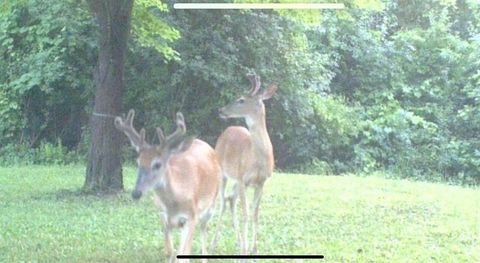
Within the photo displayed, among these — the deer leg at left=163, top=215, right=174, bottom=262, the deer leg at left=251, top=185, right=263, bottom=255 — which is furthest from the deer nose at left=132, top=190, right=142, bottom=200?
the deer leg at left=251, top=185, right=263, bottom=255

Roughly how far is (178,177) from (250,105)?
0.69 meters

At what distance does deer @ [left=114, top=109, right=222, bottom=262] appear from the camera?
10.8 feet

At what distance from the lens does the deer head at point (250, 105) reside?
4098mm

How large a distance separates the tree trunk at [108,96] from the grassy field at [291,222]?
0.61 ft

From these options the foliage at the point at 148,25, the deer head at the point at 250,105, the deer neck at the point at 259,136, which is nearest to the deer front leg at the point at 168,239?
the deer head at the point at 250,105

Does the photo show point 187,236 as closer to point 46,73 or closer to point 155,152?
point 155,152

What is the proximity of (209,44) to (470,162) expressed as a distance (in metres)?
3.22

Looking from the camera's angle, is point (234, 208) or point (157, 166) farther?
point (234, 208)

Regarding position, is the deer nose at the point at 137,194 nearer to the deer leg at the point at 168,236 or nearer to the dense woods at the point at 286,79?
the deer leg at the point at 168,236

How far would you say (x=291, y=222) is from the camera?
5.67m

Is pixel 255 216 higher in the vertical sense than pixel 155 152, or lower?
lower

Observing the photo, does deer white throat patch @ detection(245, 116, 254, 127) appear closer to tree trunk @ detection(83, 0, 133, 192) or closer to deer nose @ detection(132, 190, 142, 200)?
deer nose @ detection(132, 190, 142, 200)

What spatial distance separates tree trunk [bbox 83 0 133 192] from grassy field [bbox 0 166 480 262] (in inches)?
7.3

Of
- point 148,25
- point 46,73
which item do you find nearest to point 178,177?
point 148,25
